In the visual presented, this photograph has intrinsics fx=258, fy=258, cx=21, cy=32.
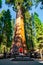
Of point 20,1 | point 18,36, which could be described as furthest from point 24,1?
point 18,36

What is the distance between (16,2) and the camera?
3994cm

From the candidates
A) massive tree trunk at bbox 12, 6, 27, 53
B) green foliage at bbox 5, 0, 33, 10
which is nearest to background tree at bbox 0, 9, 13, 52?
green foliage at bbox 5, 0, 33, 10

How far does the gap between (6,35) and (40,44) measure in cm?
934

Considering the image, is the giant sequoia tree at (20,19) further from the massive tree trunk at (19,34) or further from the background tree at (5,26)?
the background tree at (5,26)

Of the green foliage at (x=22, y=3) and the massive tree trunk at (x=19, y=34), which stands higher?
the green foliage at (x=22, y=3)

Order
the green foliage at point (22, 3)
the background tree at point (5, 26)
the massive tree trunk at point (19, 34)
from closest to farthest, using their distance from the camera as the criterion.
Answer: the massive tree trunk at point (19, 34) < the green foliage at point (22, 3) < the background tree at point (5, 26)

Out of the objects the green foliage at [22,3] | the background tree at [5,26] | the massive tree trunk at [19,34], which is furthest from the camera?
the background tree at [5,26]

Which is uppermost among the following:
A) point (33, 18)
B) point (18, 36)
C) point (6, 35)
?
point (33, 18)

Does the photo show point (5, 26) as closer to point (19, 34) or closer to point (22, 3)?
point (22, 3)

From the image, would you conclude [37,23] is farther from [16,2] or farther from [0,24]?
[16,2]

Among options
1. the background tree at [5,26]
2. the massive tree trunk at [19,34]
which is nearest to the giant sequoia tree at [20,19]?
the massive tree trunk at [19,34]

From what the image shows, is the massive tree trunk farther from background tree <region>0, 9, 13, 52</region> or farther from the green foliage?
background tree <region>0, 9, 13, 52</region>

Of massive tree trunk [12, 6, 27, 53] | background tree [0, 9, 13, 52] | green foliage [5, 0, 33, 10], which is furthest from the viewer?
background tree [0, 9, 13, 52]

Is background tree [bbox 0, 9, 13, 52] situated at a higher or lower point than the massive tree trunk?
higher
